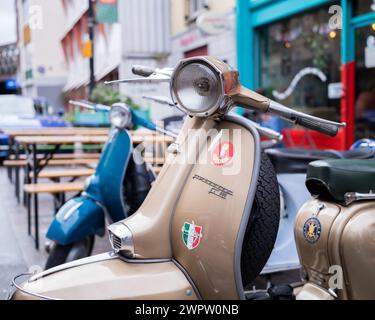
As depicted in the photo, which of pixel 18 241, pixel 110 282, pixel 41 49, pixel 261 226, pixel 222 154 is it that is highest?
pixel 41 49

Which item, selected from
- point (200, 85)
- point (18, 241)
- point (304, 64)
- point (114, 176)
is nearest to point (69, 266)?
point (200, 85)

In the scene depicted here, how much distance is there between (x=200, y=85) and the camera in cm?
164

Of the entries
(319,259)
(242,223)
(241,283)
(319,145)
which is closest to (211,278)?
(241,283)

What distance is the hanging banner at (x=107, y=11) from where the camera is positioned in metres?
3.14

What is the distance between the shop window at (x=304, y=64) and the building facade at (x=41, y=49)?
296cm

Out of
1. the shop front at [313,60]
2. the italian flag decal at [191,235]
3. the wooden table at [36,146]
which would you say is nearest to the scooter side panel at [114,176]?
the italian flag decal at [191,235]

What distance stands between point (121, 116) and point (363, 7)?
12.9ft

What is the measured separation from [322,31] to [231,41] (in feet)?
7.74

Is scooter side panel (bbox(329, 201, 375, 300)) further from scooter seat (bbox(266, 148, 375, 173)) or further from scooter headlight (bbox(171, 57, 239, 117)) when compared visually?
scooter seat (bbox(266, 148, 375, 173))

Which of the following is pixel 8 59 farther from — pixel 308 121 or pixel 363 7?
pixel 308 121

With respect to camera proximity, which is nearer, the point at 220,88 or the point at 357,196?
the point at 220,88

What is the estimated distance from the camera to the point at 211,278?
1.62 metres
